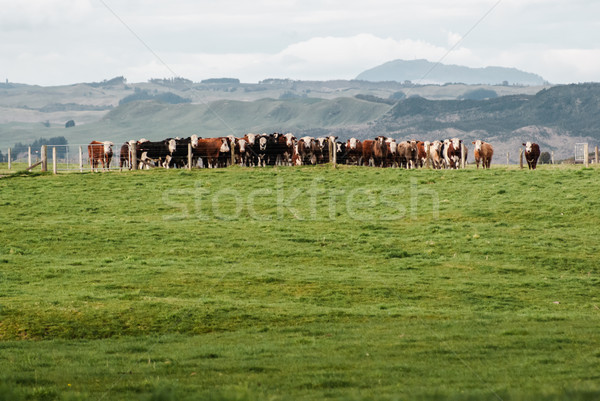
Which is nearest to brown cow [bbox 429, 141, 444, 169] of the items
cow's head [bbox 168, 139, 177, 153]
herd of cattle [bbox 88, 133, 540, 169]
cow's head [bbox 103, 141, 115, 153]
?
herd of cattle [bbox 88, 133, 540, 169]

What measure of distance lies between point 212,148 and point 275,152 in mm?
4518

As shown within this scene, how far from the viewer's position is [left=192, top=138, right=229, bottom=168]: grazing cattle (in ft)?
167

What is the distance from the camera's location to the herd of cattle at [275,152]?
51.0 m

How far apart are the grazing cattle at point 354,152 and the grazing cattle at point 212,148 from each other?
9.15 meters

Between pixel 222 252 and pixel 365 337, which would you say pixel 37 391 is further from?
pixel 222 252

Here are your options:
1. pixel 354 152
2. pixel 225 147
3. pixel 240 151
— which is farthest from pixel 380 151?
pixel 225 147

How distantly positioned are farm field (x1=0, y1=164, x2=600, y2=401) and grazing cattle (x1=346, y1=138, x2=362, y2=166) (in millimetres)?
14740

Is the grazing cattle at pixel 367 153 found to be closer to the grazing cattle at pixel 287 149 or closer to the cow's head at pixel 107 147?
the grazing cattle at pixel 287 149

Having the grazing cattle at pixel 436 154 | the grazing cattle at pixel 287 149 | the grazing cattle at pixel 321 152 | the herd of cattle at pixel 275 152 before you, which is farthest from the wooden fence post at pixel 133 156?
the grazing cattle at pixel 436 154

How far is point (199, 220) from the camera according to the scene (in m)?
29.1

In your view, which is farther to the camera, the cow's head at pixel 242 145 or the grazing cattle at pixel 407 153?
the grazing cattle at pixel 407 153

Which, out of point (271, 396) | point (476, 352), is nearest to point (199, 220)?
point (476, 352)

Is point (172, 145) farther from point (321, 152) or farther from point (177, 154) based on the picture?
point (321, 152)

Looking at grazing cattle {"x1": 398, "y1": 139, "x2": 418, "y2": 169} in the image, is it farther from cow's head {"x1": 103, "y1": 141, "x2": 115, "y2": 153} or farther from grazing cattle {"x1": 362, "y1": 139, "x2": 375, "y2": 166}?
cow's head {"x1": 103, "y1": 141, "x2": 115, "y2": 153}
